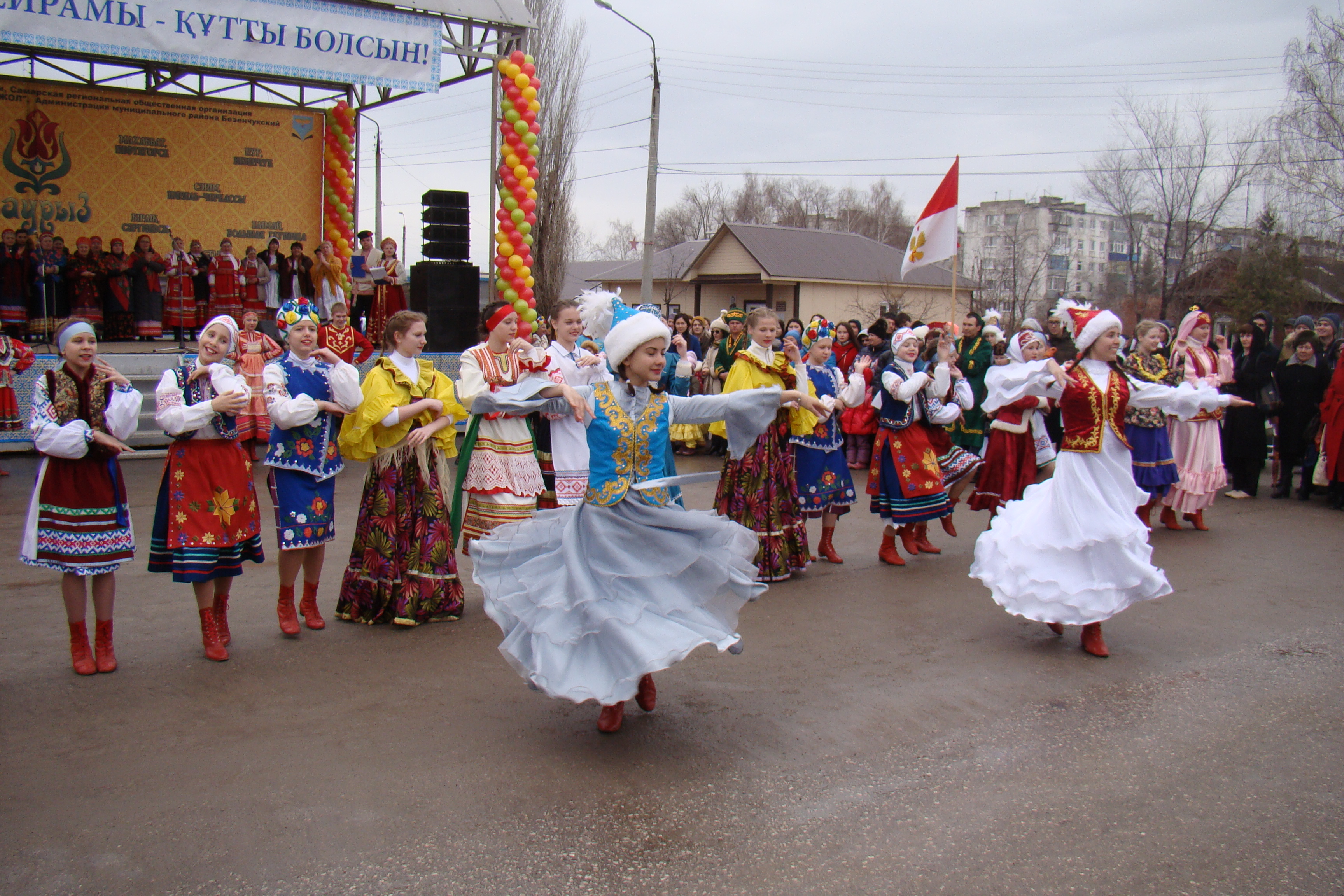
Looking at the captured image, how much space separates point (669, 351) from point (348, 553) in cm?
720

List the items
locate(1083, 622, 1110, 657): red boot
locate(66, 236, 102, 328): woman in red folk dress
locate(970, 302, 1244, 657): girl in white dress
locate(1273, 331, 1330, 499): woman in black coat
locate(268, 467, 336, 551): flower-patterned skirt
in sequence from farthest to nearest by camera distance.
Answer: locate(66, 236, 102, 328): woman in red folk dress
locate(1273, 331, 1330, 499): woman in black coat
locate(268, 467, 336, 551): flower-patterned skirt
locate(1083, 622, 1110, 657): red boot
locate(970, 302, 1244, 657): girl in white dress

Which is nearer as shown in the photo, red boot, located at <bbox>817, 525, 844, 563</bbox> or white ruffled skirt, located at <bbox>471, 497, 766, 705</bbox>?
white ruffled skirt, located at <bbox>471, 497, 766, 705</bbox>

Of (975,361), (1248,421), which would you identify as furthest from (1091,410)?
(1248,421)

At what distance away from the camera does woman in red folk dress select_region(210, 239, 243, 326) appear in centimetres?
1714

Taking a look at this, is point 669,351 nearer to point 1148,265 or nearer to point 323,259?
point 323,259

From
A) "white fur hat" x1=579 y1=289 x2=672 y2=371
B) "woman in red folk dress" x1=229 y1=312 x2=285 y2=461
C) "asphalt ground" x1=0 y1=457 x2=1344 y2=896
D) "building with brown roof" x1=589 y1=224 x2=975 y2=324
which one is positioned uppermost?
"building with brown roof" x1=589 y1=224 x2=975 y2=324

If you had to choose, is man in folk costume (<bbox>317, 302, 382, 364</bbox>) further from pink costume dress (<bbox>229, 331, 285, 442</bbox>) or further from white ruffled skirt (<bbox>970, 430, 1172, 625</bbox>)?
white ruffled skirt (<bbox>970, 430, 1172, 625</bbox>)

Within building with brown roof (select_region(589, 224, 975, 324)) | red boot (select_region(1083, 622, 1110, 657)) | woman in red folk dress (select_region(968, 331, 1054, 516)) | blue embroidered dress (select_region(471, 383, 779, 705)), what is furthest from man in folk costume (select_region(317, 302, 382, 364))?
building with brown roof (select_region(589, 224, 975, 324))

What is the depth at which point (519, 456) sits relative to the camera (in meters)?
6.14

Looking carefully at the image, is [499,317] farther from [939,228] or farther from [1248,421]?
[1248,421]

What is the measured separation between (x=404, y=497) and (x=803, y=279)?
1348 inches

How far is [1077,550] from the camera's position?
5340 mm

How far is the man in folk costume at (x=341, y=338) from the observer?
23.0 feet

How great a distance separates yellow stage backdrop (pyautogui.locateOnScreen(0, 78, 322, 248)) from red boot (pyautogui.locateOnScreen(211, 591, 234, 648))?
47.1 feet
